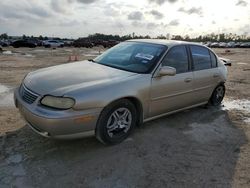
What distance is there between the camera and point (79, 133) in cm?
395

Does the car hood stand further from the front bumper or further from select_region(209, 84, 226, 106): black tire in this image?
select_region(209, 84, 226, 106): black tire

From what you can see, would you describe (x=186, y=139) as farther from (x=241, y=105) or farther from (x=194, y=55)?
(x=241, y=105)

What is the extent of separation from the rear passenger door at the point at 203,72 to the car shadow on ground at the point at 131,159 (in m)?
1.00

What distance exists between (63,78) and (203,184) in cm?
240

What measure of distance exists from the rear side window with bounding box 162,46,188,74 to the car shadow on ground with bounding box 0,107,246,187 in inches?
44.0

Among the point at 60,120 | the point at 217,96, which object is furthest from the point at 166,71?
the point at 217,96

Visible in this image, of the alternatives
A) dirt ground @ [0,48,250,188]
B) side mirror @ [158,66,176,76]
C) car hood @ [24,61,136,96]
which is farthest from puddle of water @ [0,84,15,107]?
side mirror @ [158,66,176,76]

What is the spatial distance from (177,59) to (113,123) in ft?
6.15

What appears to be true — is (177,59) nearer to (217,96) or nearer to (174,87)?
(174,87)

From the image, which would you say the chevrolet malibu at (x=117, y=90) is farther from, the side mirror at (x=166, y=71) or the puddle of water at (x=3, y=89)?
the puddle of water at (x=3, y=89)

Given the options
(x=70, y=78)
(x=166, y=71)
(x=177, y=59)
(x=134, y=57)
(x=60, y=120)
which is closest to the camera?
(x=60, y=120)

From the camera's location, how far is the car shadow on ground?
11.5ft

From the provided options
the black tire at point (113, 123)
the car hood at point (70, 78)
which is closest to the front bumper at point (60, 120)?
the black tire at point (113, 123)

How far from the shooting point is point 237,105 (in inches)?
283
